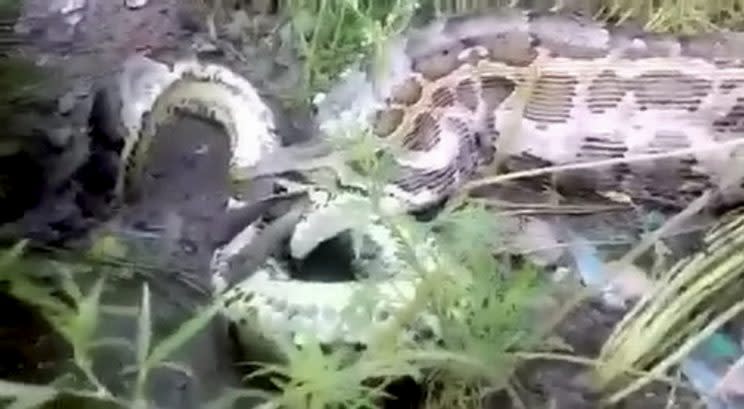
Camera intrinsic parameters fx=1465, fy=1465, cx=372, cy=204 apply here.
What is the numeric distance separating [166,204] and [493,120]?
0.39 meters

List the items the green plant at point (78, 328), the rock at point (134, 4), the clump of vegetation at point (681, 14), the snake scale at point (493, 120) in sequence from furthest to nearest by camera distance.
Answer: the clump of vegetation at point (681, 14) → the rock at point (134, 4) → the snake scale at point (493, 120) → the green plant at point (78, 328)

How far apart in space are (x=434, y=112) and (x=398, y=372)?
0.42 m

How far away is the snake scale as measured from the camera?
44.9 inches

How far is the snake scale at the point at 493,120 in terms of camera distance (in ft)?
3.75

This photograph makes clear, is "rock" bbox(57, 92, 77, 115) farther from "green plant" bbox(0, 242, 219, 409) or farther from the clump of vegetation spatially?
the clump of vegetation

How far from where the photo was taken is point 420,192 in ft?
4.09

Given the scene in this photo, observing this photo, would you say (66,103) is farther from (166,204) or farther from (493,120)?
(493,120)

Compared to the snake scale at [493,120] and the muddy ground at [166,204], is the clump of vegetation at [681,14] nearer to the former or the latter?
the snake scale at [493,120]

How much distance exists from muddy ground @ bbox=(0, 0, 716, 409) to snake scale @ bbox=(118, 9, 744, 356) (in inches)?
0.9

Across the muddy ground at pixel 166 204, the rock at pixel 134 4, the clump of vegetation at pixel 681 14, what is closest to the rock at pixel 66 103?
the muddy ground at pixel 166 204

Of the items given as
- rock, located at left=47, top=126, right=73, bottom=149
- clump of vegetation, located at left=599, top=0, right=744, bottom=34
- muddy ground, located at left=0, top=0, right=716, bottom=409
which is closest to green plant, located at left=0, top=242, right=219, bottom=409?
muddy ground, located at left=0, top=0, right=716, bottom=409

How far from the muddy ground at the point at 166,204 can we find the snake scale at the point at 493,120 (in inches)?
0.9

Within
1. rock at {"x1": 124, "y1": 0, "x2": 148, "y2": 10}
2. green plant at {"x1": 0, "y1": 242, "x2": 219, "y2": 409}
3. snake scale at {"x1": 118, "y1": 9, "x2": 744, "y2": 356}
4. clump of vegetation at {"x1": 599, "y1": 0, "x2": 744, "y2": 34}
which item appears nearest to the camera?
green plant at {"x1": 0, "y1": 242, "x2": 219, "y2": 409}

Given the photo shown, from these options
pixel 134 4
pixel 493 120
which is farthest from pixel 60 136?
pixel 493 120
